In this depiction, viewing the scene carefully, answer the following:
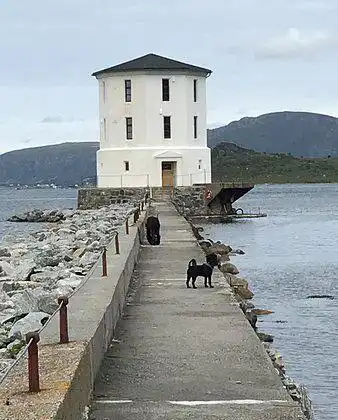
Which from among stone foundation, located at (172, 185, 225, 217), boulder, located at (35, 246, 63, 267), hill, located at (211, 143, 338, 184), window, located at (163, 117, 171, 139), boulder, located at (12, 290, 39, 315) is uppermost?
window, located at (163, 117, 171, 139)

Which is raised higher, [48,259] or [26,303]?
[26,303]

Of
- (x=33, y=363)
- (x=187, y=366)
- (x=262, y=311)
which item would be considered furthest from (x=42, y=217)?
(x=33, y=363)

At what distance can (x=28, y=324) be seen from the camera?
8875 millimetres

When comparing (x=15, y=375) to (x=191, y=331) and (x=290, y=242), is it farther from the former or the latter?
(x=290, y=242)

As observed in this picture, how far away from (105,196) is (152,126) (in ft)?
15.6

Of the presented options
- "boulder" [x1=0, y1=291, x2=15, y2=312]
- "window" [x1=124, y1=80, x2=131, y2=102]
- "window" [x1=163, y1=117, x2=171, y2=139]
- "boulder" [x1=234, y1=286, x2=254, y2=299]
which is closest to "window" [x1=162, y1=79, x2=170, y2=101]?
"window" [x1=163, y1=117, x2=171, y2=139]

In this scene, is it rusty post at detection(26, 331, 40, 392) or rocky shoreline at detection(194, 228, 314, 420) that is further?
rocky shoreline at detection(194, 228, 314, 420)

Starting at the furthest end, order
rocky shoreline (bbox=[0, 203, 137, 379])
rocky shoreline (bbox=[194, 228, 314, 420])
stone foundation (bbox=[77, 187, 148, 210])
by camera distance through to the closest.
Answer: stone foundation (bbox=[77, 187, 148, 210])
rocky shoreline (bbox=[0, 203, 137, 379])
rocky shoreline (bbox=[194, 228, 314, 420])

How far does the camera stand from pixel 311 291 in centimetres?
2156

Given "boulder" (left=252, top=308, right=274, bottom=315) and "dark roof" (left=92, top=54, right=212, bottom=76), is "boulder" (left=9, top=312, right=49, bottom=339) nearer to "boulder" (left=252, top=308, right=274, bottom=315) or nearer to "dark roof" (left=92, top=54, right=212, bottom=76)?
"boulder" (left=252, top=308, right=274, bottom=315)

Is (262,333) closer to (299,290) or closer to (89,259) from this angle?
(89,259)

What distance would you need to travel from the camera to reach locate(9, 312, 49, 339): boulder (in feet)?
28.1

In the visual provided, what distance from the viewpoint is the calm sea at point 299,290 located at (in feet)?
39.7

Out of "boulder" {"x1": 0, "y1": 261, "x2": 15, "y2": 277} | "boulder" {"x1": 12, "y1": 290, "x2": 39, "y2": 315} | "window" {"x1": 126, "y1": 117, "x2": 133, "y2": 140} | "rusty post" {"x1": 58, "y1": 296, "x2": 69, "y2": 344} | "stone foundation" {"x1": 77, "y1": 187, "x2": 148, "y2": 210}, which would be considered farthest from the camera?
"window" {"x1": 126, "y1": 117, "x2": 133, "y2": 140}
